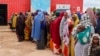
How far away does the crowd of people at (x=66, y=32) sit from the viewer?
561 cm

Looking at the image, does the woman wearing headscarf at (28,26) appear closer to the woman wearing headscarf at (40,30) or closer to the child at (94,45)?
the woman wearing headscarf at (40,30)

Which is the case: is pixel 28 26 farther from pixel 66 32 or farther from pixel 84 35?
pixel 84 35

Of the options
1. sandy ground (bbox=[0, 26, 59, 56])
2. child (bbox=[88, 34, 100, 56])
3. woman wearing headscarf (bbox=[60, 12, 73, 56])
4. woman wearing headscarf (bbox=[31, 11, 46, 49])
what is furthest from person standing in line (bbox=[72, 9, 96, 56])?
woman wearing headscarf (bbox=[31, 11, 46, 49])

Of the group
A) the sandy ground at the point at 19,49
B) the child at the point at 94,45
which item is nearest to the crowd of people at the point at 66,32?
the child at the point at 94,45

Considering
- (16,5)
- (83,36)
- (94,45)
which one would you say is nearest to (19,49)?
(83,36)

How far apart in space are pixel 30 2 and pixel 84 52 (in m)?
12.7

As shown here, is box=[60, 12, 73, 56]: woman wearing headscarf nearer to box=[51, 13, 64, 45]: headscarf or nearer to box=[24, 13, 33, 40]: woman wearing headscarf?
box=[51, 13, 64, 45]: headscarf

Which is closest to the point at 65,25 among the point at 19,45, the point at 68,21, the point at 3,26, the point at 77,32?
the point at 68,21

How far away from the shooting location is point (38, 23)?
954 cm

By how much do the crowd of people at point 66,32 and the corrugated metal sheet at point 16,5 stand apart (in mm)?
6330

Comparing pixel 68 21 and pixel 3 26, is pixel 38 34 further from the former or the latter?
pixel 3 26

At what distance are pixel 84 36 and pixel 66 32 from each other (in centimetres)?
196

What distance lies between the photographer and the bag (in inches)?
219

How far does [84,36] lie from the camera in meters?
5.57
